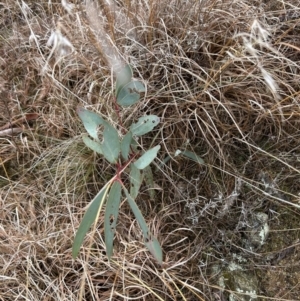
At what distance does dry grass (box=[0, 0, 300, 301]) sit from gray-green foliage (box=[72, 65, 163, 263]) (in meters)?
0.08

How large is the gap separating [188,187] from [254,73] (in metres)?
0.35

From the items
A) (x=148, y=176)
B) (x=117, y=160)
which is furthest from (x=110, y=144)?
(x=148, y=176)

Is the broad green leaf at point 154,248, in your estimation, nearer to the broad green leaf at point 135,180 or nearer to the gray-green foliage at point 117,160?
the gray-green foliage at point 117,160

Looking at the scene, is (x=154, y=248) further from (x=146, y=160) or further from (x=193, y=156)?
(x=193, y=156)

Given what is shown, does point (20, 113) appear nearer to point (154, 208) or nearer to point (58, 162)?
point (58, 162)

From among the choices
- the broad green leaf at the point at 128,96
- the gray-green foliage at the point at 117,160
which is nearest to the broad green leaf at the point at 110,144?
the gray-green foliage at the point at 117,160

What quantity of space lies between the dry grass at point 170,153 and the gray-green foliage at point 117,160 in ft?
0.27

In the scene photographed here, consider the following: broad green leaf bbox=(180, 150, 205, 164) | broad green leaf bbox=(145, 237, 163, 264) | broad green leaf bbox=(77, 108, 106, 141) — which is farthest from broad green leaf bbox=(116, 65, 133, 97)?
broad green leaf bbox=(145, 237, 163, 264)

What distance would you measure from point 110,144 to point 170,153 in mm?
250

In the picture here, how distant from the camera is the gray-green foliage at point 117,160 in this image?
0.85 m

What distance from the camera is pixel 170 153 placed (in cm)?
114

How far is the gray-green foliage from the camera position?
85 cm

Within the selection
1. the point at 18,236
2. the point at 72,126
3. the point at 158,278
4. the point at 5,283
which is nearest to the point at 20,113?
the point at 72,126

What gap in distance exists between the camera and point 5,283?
3.44ft
